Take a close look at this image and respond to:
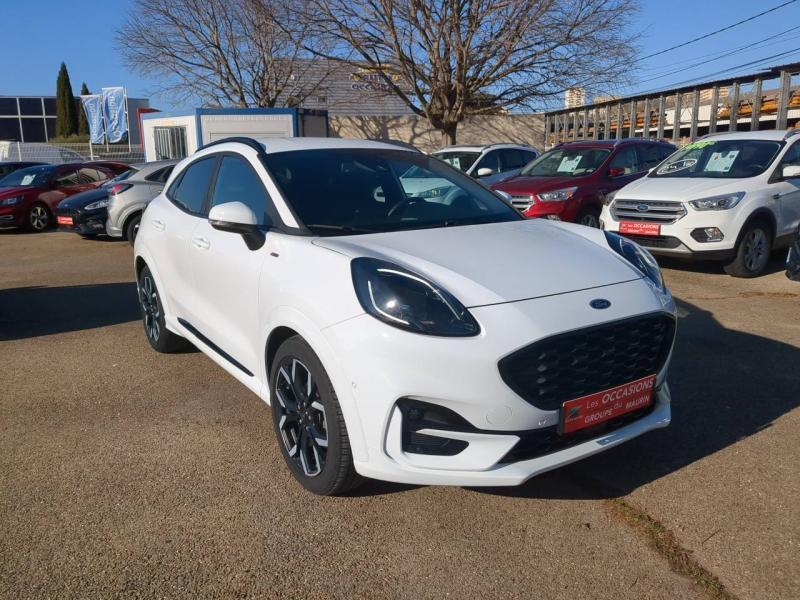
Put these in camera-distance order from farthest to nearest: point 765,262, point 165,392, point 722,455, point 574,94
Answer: point 574,94
point 765,262
point 165,392
point 722,455

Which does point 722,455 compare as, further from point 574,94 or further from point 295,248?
point 574,94

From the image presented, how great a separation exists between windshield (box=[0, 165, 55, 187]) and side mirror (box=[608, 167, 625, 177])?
12105 millimetres

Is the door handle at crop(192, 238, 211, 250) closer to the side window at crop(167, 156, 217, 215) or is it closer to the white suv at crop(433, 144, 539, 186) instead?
the side window at crop(167, 156, 217, 215)

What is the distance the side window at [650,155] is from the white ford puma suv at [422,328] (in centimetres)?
797

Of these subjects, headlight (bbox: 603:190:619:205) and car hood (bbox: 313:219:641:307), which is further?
headlight (bbox: 603:190:619:205)

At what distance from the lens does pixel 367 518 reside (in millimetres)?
3125

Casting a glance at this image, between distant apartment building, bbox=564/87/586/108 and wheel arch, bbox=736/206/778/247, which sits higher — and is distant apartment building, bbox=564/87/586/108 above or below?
above

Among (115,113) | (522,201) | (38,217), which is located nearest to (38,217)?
(38,217)

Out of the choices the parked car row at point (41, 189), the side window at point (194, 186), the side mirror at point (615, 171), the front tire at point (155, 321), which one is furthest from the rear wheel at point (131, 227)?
the side mirror at point (615, 171)

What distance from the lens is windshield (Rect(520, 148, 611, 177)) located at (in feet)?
35.2

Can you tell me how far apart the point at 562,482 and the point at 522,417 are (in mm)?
807

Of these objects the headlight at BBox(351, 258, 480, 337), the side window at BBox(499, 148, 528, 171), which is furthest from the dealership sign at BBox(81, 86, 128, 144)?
the headlight at BBox(351, 258, 480, 337)

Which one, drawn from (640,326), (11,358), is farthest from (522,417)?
(11,358)

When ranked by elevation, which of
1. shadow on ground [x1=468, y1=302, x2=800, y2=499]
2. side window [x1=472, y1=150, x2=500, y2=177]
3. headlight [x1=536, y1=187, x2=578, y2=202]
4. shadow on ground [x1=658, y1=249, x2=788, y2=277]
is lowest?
shadow on ground [x1=468, y1=302, x2=800, y2=499]
